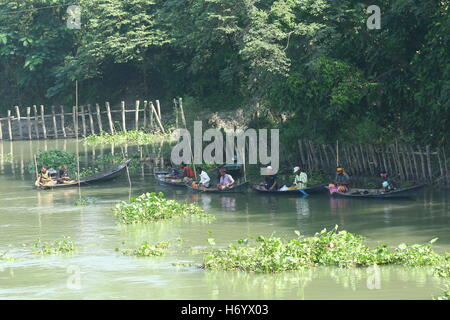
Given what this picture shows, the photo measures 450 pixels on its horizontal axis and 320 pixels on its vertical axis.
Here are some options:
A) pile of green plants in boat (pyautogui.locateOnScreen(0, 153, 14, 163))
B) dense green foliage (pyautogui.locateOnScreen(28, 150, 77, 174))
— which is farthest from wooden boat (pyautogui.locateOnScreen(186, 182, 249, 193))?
pile of green plants in boat (pyautogui.locateOnScreen(0, 153, 14, 163))

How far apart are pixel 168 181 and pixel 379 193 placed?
27.2ft

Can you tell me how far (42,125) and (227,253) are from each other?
35.4m

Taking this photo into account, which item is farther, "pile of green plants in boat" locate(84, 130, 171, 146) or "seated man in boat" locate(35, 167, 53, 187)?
"pile of green plants in boat" locate(84, 130, 171, 146)

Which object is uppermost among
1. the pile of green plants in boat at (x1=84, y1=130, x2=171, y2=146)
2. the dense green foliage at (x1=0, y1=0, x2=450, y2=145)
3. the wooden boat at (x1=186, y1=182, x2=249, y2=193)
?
the dense green foliage at (x1=0, y1=0, x2=450, y2=145)

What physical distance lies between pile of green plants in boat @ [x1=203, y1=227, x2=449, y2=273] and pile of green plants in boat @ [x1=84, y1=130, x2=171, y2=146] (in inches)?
1015

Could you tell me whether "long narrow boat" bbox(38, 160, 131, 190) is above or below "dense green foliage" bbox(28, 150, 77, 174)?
below

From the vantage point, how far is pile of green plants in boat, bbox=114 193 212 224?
925 inches

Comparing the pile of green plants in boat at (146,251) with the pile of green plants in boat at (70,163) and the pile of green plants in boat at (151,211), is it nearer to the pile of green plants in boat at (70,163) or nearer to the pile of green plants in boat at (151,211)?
the pile of green plants in boat at (151,211)

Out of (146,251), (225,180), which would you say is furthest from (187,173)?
(146,251)

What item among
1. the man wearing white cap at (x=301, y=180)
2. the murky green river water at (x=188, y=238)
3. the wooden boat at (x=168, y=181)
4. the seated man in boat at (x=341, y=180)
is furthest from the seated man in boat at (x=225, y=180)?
the seated man in boat at (x=341, y=180)

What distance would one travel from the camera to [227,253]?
691 inches

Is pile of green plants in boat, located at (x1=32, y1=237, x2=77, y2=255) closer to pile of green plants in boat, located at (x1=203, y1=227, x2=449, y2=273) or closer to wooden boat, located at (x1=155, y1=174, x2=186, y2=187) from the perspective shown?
pile of green plants in boat, located at (x1=203, y1=227, x2=449, y2=273)

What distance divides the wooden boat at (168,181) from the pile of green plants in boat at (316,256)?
1220 cm

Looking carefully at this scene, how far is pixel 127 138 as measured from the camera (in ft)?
148
